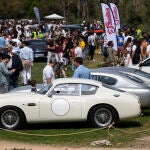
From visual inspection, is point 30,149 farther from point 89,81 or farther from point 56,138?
point 89,81

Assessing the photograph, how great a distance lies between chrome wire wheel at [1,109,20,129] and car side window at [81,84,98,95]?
1758mm

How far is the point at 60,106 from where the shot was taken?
14062 millimetres

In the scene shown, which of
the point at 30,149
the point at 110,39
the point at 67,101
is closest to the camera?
the point at 30,149

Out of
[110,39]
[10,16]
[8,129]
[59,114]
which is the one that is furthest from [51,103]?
[10,16]

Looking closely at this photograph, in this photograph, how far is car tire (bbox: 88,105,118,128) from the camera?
46.7ft

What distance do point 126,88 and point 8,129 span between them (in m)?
3.83

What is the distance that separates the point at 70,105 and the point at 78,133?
752 mm

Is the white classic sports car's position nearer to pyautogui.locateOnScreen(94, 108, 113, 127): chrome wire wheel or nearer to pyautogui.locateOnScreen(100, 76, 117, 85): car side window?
pyautogui.locateOnScreen(94, 108, 113, 127): chrome wire wheel

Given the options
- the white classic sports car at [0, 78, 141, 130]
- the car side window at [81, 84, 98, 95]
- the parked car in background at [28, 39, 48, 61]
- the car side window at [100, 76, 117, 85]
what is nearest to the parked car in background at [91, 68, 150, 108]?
the car side window at [100, 76, 117, 85]

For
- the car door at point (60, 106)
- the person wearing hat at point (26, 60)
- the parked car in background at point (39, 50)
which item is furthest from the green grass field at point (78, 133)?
the parked car in background at point (39, 50)

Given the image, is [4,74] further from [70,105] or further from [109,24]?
[109,24]

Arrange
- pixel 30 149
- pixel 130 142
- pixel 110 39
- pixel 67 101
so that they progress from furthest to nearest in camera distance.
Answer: pixel 110 39 → pixel 67 101 → pixel 130 142 → pixel 30 149

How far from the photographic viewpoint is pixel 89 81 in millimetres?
14453

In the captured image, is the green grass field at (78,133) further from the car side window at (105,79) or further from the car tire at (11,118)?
the car side window at (105,79)
